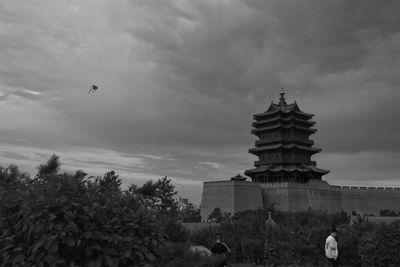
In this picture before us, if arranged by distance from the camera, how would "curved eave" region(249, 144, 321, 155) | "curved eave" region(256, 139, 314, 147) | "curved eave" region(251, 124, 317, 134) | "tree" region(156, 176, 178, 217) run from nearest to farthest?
"tree" region(156, 176, 178, 217) → "curved eave" region(249, 144, 321, 155) → "curved eave" region(256, 139, 314, 147) → "curved eave" region(251, 124, 317, 134)

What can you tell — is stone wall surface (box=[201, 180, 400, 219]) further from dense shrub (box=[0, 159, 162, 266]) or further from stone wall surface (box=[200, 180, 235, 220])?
dense shrub (box=[0, 159, 162, 266])

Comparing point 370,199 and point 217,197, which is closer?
point 217,197

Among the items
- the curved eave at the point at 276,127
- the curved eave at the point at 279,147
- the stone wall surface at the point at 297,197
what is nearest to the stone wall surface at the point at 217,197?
the stone wall surface at the point at 297,197

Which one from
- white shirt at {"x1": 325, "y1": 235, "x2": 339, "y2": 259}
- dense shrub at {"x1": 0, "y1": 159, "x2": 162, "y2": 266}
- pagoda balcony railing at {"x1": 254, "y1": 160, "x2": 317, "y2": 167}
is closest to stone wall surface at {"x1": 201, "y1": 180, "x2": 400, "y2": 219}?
pagoda balcony railing at {"x1": 254, "y1": 160, "x2": 317, "y2": 167}

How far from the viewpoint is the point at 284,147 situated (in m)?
56.2

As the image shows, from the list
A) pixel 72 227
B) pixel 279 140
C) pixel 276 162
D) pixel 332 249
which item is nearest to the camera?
pixel 72 227

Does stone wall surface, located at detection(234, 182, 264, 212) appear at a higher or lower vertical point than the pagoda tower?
lower

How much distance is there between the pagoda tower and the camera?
56.5 metres

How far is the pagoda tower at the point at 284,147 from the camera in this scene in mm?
56469

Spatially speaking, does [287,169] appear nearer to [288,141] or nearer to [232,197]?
[288,141]

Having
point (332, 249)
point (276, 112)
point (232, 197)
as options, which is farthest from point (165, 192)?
point (332, 249)

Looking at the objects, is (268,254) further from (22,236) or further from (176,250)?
(22,236)

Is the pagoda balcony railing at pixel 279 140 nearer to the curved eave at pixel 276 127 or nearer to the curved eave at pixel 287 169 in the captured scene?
the curved eave at pixel 276 127

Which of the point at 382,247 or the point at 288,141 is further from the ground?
the point at 288,141
